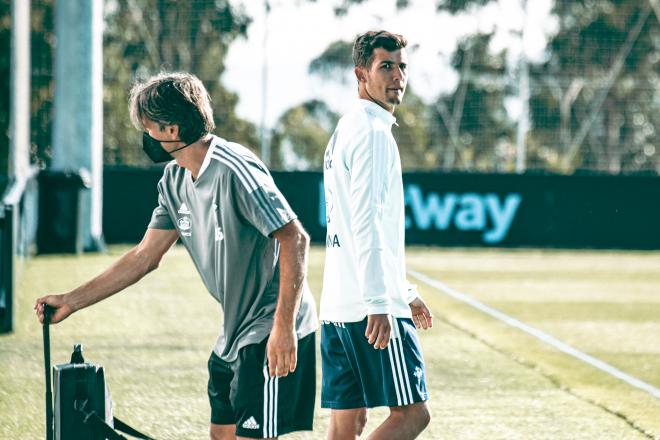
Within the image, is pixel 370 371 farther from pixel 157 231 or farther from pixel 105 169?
pixel 105 169

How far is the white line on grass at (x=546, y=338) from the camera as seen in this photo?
8.20m

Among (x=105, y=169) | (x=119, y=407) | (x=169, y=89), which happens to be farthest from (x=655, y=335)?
(x=105, y=169)

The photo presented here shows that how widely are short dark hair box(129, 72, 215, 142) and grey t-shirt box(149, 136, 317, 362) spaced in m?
0.10

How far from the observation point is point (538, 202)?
19.0 metres

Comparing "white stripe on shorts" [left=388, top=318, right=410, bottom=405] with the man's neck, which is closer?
"white stripe on shorts" [left=388, top=318, right=410, bottom=405]

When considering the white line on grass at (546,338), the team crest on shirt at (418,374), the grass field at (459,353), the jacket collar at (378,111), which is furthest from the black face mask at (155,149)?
the white line on grass at (546,338)

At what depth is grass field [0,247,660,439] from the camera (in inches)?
269

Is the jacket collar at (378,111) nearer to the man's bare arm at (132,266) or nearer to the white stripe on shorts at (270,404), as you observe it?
the man's bare arm at (132,266)

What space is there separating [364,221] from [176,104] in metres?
0.78

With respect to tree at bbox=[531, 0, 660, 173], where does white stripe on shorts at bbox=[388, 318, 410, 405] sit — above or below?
below

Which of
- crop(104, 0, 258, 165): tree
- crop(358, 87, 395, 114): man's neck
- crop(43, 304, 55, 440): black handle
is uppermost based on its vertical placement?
crop(104, 0, 258, 165): tree

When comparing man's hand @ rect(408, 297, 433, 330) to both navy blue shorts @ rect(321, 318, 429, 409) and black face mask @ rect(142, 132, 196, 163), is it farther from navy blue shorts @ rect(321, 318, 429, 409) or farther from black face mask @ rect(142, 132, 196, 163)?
black face mask @ rect(142, 132, 196, 163)

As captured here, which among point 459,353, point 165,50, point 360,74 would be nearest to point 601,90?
point 165,50

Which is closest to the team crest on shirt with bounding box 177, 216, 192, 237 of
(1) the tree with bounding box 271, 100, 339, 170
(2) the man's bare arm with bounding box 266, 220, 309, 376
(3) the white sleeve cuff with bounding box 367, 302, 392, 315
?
(2) the man's bare arm with bounding box 266, 220, 309, 376
